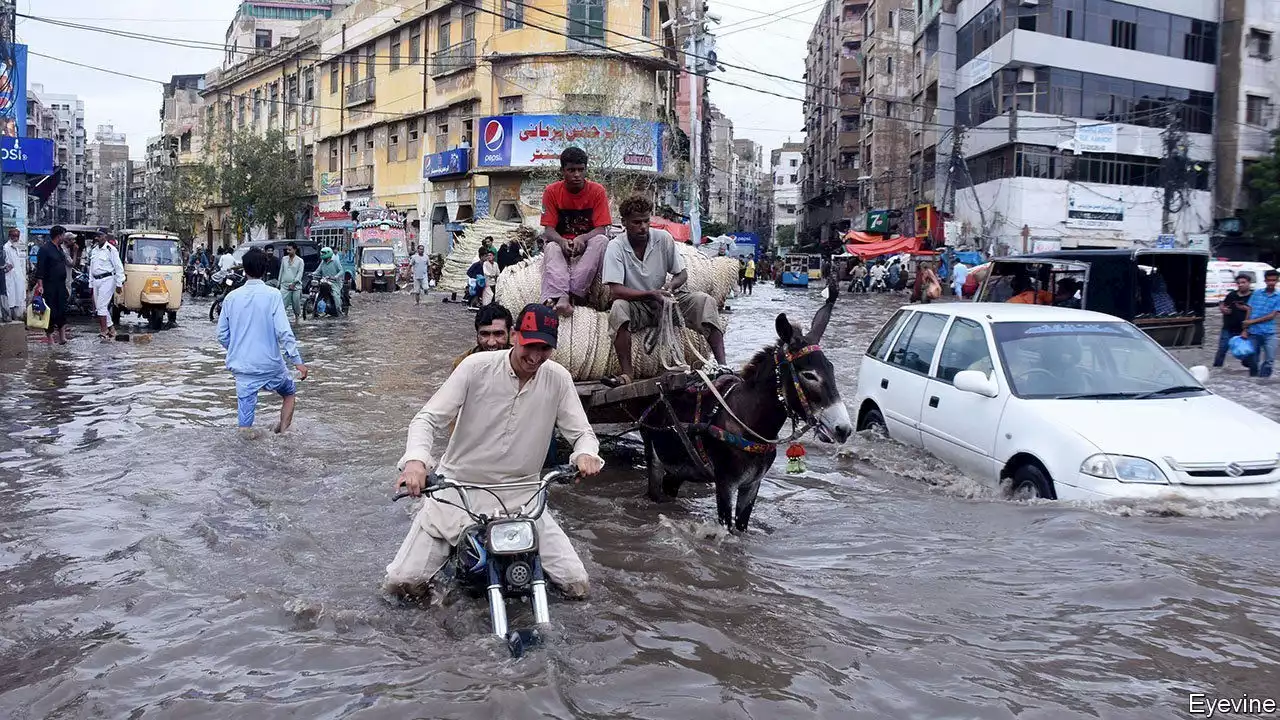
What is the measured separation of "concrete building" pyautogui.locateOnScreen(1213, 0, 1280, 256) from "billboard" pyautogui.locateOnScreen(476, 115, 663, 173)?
24.4 metres

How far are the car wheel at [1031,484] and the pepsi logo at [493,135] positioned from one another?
113 feet

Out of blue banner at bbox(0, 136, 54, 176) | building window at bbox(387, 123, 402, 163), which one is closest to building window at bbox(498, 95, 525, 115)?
building window at bbox(387, 123, 402, 163)

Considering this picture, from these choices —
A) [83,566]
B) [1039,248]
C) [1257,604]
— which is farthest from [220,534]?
[1039,248]

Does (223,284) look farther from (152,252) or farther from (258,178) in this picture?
(258,178)

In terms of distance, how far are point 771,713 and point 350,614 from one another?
2.20 meters

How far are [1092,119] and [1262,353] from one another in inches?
1134

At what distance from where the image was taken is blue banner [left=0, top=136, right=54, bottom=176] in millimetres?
21328

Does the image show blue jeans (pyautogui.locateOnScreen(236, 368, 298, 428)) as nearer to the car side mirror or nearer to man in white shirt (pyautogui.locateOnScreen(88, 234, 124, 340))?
the car side mirror

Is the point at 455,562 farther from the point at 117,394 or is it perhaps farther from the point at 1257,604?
the point at 117,394

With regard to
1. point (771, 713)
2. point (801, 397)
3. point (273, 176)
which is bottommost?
point (771, 713)

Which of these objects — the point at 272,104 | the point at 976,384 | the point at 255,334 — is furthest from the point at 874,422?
the point at 272,104

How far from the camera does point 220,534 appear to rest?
22.7 feet

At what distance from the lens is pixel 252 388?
9.42 meters

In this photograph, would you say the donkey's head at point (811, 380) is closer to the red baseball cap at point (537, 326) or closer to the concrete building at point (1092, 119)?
the red baseball cap at point (537, 326)
